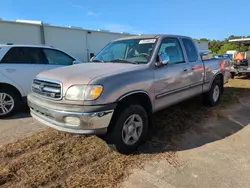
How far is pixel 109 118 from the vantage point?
312 cm

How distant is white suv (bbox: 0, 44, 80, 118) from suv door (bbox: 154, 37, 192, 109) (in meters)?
3.41

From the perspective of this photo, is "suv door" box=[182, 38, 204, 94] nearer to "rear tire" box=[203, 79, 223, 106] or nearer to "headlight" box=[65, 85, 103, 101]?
"rear tire" box=[203, 79, 223, 106]

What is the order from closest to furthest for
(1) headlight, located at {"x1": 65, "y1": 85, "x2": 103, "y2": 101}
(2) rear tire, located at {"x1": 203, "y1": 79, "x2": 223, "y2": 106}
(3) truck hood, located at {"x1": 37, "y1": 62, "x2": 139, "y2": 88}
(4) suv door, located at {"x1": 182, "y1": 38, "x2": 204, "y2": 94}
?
(1) headlight, located at {"x1": 65, "y1": 85, "x2": 103, "y2": 101}, (3) truck hood, located at {"x1": 37, "y1": 62, "x2": 139, "y2": 88}, (4) suv door, located at {"x1": 182, "y1": 38, "x2": 204, "y2": 94}, (2) rear tire, located at {"x1": 203, "y1": 79, "x2": 223, "y2": 106}

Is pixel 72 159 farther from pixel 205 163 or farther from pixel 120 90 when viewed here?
pixel 205 163

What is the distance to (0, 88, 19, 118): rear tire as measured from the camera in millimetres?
5383

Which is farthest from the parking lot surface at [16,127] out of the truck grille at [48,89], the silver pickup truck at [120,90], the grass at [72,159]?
the truck grille at [48,89]

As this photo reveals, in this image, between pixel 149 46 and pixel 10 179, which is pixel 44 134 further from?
pixel 149 46

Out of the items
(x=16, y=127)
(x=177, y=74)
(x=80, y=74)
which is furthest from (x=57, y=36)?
(x=80, y=74)

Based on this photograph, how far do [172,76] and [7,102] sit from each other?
3.91 m

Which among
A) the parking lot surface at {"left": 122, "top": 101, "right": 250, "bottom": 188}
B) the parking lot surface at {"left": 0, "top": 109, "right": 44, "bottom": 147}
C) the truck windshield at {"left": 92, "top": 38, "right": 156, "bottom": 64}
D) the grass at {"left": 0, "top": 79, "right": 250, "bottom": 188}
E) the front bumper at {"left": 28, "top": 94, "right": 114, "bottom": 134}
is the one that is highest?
the truck windshield at {"left": 92, "top": 38, "right": 156, "bottom": 64}

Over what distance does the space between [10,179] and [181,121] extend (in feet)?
11.0

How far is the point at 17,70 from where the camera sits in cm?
560

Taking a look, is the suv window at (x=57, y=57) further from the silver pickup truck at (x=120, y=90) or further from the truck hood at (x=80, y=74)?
the truck hood at (x=80, y=74)

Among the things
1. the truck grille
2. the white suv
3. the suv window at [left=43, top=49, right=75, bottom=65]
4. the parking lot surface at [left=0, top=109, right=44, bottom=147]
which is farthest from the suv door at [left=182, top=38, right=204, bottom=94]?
the white suv
